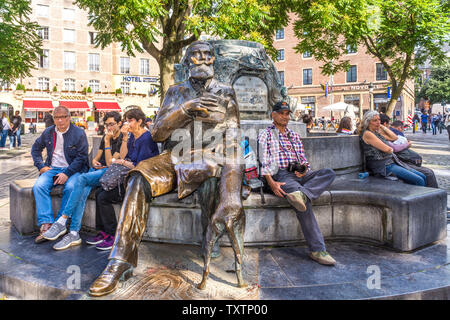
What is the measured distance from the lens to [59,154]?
471 centimetres

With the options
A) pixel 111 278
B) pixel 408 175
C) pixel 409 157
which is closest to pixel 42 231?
pixel 111 278

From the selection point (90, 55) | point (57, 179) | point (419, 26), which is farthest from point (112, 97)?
point (57, 179)

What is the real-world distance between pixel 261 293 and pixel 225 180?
99 cm

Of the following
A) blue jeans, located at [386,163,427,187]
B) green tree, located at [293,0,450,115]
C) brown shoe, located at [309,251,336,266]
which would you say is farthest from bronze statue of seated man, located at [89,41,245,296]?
green tree, located at [293,0,450,115]

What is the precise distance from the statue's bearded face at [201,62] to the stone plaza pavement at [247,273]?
72.3 inches

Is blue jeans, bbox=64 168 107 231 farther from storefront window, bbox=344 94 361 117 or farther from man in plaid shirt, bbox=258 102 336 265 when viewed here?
storefront window, bbox=344 94 361 117

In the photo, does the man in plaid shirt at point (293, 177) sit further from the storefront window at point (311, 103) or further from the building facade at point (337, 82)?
the storefront window at point (311, 103)

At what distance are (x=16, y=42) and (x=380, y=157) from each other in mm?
14529

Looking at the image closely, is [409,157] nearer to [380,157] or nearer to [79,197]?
[380,157]

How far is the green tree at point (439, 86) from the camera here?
5884cm

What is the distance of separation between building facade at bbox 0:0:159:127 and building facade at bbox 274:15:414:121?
61.2 ft

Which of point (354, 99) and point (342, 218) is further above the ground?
point (354, 99)

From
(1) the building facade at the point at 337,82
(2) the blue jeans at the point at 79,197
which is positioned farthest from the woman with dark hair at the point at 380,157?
(1) the building facade at the point at 337,82

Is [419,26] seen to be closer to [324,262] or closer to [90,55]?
[324,262]
